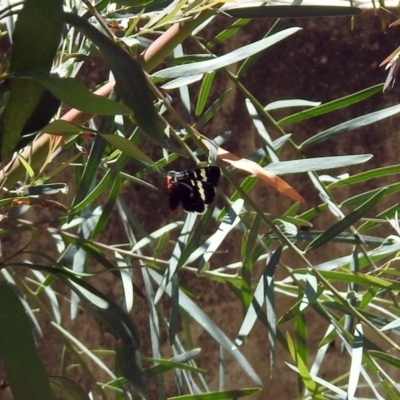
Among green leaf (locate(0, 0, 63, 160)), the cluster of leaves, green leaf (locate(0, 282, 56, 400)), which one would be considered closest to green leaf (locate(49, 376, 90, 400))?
the cluster of leaves

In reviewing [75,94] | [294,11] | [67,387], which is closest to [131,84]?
[75,94]

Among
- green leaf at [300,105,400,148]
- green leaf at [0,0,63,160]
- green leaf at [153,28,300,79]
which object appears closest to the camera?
green leaf at [0,0,63,160]

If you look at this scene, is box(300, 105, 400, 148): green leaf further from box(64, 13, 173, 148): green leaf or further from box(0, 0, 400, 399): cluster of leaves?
box(64, 13, 173, 148): green leaf

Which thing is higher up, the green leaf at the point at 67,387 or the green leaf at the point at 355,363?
the green leaf at the point at 67,387

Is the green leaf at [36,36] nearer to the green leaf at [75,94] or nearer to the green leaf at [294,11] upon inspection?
the green leaf at [75,94]

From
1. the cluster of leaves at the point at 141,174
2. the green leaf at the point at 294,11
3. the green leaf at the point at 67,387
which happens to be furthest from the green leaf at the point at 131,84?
the green leaf at the point at 67,387

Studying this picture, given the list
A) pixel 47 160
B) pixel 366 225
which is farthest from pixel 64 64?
pixel 366 225

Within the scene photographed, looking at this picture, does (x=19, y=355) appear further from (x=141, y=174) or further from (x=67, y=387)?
(x=141, y=174)
